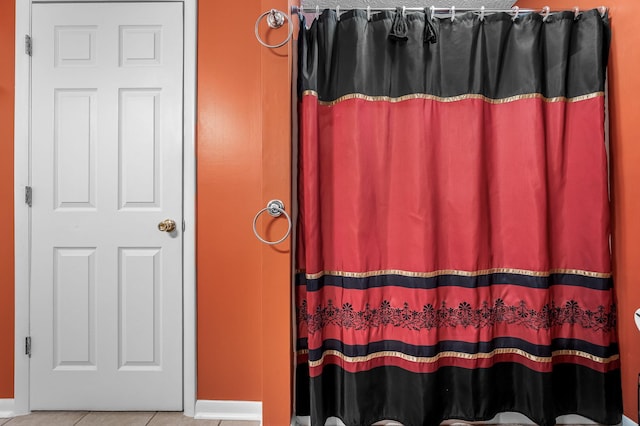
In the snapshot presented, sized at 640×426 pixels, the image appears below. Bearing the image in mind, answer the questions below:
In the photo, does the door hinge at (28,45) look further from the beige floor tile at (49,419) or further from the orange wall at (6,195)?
the beige floor tile at (49,419)

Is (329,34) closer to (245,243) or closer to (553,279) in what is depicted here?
(245,243)

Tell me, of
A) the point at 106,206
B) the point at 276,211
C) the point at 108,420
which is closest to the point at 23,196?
the point at 106,206

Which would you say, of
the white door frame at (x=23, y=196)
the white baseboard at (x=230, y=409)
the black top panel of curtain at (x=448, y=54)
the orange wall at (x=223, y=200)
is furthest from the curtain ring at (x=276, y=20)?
the white baseboard at (x=230, y=409)

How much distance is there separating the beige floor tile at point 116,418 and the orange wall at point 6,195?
477 millimetres

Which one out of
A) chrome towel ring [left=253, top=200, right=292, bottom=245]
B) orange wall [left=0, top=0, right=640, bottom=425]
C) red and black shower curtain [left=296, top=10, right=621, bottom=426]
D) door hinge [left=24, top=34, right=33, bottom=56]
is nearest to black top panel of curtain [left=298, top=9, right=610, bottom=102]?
red and black shower curtain [left=296, top=10, right=621, bottom=426]

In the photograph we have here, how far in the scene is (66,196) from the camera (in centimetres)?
181

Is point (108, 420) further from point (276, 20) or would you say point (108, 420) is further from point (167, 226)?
point (276, 20)

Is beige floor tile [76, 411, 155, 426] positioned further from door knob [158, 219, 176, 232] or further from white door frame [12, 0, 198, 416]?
door knob [158, 219, 176, 232]

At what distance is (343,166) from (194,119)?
828 mm

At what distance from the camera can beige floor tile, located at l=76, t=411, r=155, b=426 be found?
5.53 ft

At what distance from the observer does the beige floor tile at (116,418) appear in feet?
5.53

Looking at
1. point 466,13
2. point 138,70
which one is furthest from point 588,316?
point 138,70

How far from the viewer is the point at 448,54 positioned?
1.61 m

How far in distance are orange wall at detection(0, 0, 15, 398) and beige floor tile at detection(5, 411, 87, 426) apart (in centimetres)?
16
